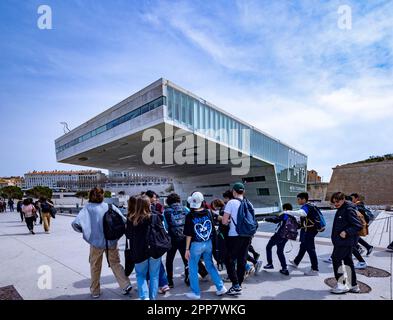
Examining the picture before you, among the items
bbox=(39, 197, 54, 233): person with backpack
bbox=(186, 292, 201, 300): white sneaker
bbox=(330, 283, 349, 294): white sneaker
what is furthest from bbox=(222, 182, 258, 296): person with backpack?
bbox=(39, 197, 54, 233): person with backpack

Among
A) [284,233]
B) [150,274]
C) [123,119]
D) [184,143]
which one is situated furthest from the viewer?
[184,143]

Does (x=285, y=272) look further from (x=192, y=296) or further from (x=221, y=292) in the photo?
(x=192, y=296)

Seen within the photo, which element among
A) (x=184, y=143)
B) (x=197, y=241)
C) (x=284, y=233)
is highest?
(x=184, y=143)

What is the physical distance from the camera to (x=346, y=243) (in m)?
4.05

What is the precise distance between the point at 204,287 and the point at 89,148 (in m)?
30.0

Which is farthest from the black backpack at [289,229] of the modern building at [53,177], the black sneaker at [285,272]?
the modern building at [53,177]

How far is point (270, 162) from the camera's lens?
37000 millimetres

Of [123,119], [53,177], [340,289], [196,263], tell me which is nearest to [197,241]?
[196,263]

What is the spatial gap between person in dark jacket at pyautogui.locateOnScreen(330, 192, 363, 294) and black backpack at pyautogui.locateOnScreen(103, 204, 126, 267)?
345 centimetres

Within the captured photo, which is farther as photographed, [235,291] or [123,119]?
[123,119]

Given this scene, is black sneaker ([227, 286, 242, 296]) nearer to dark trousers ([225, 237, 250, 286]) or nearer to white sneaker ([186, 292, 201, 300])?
dark trousers ([225, 237, 250, 286])

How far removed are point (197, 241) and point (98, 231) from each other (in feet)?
5.22
